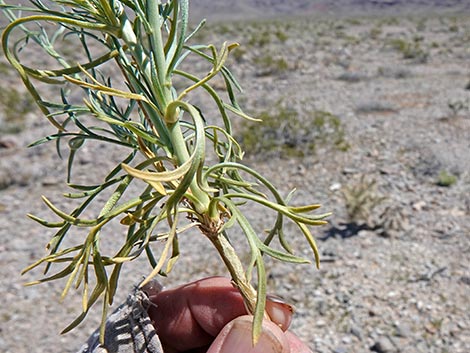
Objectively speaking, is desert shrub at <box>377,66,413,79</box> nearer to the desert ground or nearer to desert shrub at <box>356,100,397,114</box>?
the desert ground

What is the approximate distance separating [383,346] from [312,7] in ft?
199

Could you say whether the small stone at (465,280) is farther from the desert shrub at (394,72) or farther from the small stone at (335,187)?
the desert shrub at (394,72)

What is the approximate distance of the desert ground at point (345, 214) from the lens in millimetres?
2881

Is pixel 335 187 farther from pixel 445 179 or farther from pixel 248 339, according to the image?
pixel 248 339

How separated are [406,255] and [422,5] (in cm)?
6041

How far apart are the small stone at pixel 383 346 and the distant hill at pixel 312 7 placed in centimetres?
5265

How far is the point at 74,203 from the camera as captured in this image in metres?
4.32

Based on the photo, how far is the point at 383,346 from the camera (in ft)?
8.82

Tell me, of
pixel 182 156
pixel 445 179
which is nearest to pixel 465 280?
pixel 445 179

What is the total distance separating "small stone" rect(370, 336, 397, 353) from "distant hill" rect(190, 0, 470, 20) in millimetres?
52649

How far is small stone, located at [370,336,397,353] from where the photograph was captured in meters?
2.68

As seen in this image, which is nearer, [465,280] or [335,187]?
[465,280]

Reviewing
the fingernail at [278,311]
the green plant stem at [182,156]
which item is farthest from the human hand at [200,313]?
the green plant stem at [182,156]

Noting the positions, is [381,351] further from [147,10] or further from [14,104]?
[14,104]
